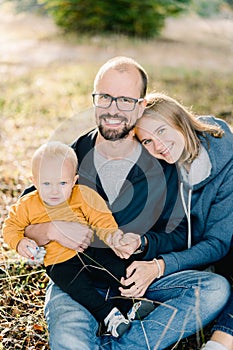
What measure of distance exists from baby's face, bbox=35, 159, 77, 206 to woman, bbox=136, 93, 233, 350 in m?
0.46

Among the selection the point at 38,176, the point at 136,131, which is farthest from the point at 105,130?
the point at 38,176

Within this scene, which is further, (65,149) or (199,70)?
(199,70)

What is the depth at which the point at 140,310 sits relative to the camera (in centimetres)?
266

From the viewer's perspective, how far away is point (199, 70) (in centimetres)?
977

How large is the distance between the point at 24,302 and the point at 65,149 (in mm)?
899

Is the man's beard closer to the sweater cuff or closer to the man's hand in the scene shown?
the man's hand

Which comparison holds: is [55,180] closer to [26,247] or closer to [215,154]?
[26,247]

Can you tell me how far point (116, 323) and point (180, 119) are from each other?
1049 mm

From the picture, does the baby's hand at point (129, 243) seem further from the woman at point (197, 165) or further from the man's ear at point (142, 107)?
the man's ear at point (142, 107)

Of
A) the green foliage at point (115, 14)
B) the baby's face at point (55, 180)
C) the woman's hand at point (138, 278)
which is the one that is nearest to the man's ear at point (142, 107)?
the baby's face at point (55, 180)

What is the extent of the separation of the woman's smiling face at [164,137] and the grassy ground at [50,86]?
0.90 meters

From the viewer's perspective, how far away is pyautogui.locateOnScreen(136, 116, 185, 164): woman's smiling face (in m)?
2.88

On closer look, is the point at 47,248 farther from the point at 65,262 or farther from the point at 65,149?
the point at 65,149

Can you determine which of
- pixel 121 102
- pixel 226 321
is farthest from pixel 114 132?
pixel 226 321
